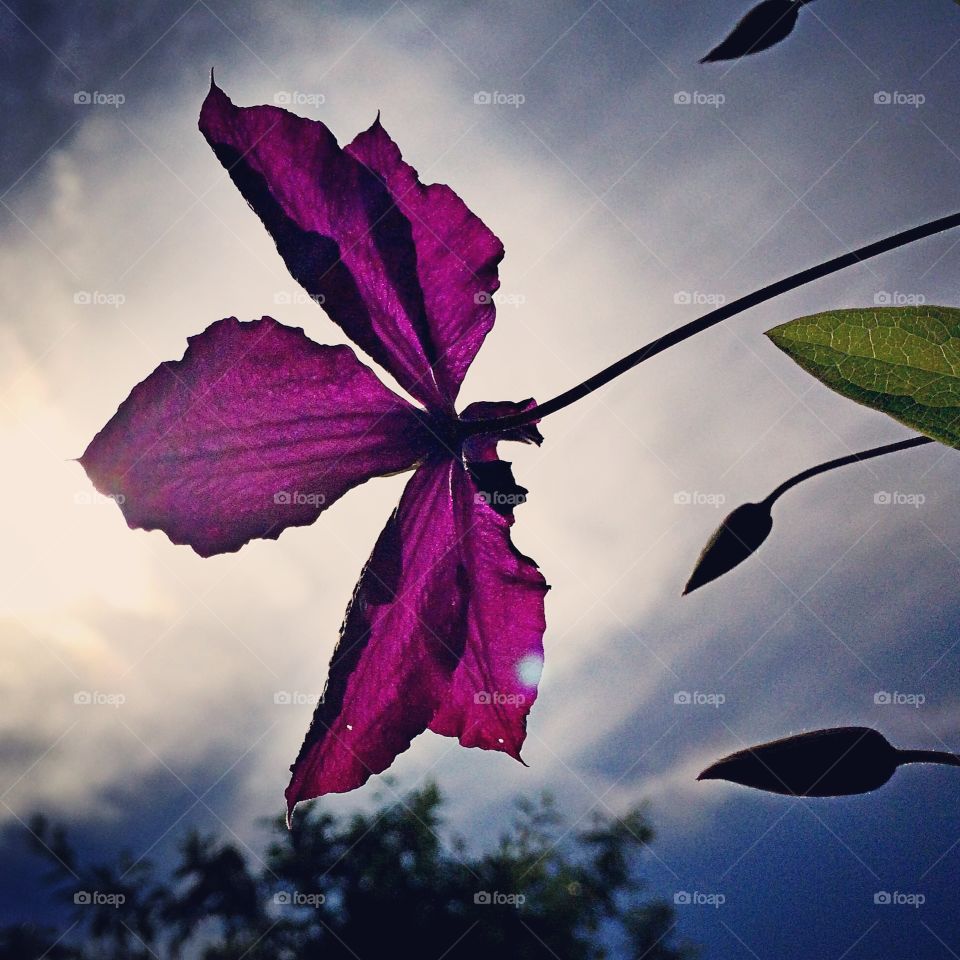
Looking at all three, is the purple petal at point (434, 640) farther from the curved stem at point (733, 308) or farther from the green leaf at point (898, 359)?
the green leaf at point (898, 359)

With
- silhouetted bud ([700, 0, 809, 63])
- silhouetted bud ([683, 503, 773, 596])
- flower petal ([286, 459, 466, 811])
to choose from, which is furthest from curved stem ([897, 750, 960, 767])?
silhouetted bud ([700, 0, 809, 63])

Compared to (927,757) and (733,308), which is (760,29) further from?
(927,757)

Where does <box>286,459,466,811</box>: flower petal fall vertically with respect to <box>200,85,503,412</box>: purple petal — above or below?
below

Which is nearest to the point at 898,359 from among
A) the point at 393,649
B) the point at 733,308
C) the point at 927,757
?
the point at 733,308

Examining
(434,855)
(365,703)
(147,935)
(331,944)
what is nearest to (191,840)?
(147,935)

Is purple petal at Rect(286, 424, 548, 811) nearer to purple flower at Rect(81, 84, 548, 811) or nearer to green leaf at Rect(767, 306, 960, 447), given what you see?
purple flower at Rect(81, 84, 548, 811)

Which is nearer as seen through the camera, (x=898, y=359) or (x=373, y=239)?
(x=898, y=359)
